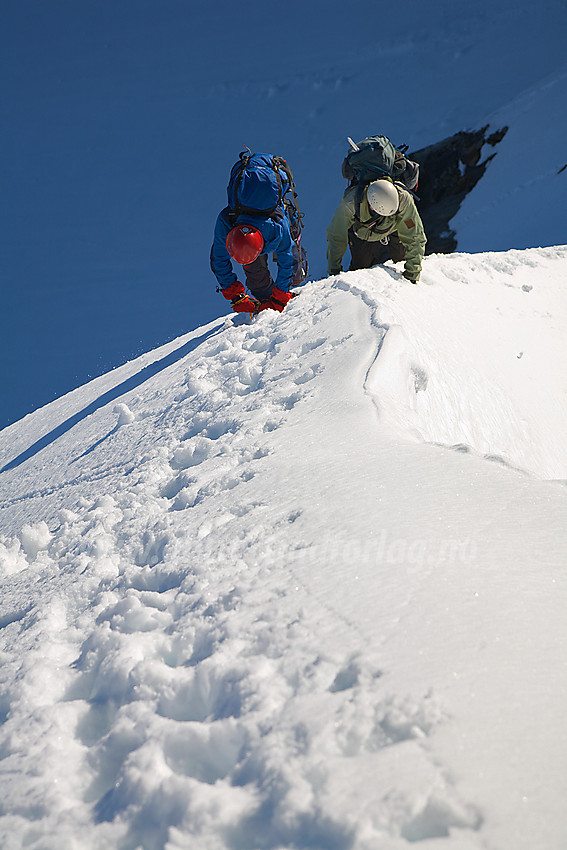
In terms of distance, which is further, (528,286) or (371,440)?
(528,286)

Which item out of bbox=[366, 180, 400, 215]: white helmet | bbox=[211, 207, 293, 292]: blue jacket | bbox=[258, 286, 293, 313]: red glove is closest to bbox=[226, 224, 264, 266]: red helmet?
bbox=[211, 207, 293, 292]: blue jacket

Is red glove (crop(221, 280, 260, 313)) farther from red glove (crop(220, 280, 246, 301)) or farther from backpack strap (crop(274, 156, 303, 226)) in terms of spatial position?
backpack strap (crop(274, 156, 303, 226))

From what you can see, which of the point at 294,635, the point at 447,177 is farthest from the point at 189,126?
the point at 294,635

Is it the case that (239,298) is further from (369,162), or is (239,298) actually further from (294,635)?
(294,635)

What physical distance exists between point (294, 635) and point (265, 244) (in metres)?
3.51

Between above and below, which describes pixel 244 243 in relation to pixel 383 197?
above

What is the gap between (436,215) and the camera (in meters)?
11.9

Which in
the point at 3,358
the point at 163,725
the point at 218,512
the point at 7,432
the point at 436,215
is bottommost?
the point at 163,725

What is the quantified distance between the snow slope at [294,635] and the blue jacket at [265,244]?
1644 millimetres

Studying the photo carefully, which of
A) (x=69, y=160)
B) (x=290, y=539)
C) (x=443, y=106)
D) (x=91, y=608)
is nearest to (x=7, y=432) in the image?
(x=91, y=608)

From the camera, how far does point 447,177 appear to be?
41.2 ft

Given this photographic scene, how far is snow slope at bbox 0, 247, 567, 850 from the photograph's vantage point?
0.89 metres

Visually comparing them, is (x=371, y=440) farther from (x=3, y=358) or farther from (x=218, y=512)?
(x=3, y=358)

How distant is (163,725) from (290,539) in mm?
633
